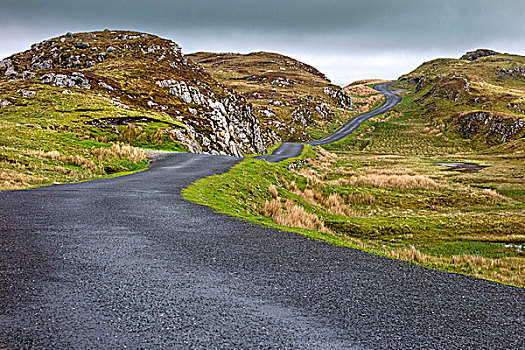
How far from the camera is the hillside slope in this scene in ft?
74.8

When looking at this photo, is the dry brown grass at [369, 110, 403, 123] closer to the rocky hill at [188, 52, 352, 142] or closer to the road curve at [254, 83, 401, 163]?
the road curve at [254, 83, 401, 163]

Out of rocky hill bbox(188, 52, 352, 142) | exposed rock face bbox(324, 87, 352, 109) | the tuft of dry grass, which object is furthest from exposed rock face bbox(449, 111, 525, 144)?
the tuft of dry grass

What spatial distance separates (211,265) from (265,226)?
13.5ft

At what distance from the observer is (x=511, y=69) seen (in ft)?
376

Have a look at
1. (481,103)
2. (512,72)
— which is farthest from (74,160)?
(512,72)

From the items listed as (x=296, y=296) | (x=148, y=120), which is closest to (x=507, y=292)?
(x=296, y=296)

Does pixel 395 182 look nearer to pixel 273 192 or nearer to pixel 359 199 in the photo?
pixel 359 199

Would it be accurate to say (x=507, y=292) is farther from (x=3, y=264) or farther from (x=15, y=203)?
(x=15, y=203)

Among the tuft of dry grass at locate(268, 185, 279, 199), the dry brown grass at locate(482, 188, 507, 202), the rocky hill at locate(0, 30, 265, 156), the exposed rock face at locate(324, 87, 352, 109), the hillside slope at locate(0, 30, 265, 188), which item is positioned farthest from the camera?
the exposed rock face at locate(324, 87, 352, 109)

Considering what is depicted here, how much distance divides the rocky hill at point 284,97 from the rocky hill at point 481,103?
3024 centimetres

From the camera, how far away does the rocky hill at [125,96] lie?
36.4 m

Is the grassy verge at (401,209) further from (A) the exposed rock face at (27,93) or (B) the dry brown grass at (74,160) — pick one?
(A) the exposed rock face at (27,93)

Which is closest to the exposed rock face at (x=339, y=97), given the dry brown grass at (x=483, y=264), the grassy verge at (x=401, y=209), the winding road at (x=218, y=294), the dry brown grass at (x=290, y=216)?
the grassy verge at (x=401, y=209)

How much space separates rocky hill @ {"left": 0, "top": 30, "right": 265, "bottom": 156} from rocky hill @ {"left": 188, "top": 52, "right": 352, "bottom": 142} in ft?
63.4
